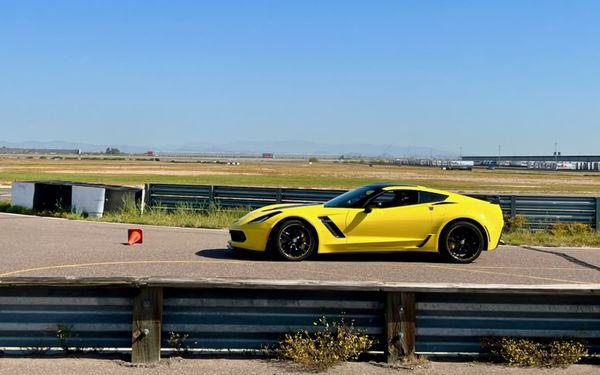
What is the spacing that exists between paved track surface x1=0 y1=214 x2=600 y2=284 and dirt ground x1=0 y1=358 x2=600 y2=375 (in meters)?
3.84

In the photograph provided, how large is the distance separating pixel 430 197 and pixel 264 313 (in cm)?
658

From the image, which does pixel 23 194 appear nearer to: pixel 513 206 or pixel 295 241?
pixel 295 241

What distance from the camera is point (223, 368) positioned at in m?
5.18

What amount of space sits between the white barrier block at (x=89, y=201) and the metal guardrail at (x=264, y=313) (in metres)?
14.3

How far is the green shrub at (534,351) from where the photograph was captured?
17.7 ft

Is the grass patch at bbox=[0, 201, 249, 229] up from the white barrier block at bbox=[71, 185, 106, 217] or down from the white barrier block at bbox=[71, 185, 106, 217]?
down

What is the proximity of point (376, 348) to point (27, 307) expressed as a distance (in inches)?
111

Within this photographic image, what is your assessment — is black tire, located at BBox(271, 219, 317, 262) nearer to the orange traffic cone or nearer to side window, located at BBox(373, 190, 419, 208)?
side window, located at BBox(373, 190, 419, 208)

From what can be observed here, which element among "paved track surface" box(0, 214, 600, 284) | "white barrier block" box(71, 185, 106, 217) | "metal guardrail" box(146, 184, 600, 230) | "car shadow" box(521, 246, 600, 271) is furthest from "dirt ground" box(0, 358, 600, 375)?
"white barrier block" box(71, 185, 106, 217)

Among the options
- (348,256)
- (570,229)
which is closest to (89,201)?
(348,256)

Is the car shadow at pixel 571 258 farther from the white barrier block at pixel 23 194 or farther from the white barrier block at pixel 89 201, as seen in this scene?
the white barrier block at pixel 23 194

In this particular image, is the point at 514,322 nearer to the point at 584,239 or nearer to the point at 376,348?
the point at 376,348

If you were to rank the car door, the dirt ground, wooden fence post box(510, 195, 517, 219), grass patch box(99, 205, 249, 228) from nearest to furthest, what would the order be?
the dirt ground < the car door < grass patch box(99, 205, 249, 228) < wooden fence post box(510, 195, 517, 219)

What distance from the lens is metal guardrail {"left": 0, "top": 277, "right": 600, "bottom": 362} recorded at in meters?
5.21
